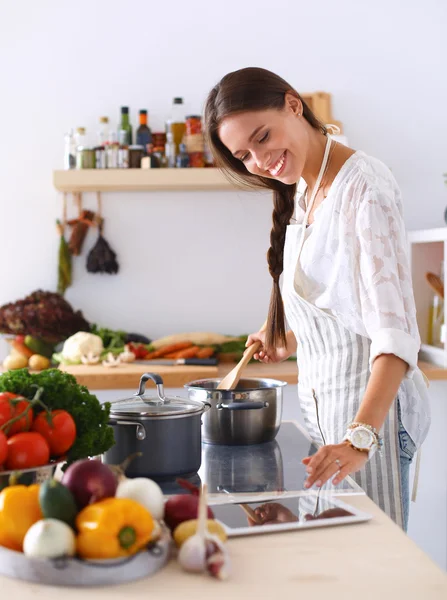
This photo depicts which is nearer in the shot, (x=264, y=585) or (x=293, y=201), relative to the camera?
(x=264, y=585)

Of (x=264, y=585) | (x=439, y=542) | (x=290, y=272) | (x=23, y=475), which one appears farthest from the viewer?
(x=439, y=542)

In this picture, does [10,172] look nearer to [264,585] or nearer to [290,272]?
[290,272]

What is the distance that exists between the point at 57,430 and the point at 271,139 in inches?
26.5

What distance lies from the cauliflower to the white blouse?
5.28ft

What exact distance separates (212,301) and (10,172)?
105 cm

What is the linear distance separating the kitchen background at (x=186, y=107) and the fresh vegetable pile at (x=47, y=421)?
221 centimetres

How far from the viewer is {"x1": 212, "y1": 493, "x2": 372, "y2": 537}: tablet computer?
3.22ft

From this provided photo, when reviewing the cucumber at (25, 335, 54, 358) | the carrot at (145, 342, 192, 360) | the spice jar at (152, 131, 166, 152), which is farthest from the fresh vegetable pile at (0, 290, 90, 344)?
the spice jar at (152, 131, 166, 152)

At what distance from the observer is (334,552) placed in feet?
2.94

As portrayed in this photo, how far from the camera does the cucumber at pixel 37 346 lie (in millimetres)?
3102

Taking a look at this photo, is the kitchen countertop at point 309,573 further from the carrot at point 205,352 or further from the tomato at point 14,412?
the carrot at point 205,352

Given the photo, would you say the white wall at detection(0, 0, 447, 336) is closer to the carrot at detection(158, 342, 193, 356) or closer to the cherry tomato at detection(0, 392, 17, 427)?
the carrot at detection(158, 342, 193, 356)

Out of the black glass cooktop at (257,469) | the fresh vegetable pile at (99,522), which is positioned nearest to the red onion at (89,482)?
the fresh vegetable pile at (99,522)

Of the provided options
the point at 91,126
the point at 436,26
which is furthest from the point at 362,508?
the point at 436,26
